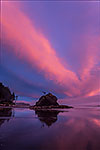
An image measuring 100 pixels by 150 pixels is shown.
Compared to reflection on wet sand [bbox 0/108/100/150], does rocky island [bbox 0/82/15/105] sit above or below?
above

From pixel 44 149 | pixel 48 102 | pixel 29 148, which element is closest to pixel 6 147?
pixel 29 148

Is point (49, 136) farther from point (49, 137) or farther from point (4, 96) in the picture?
point (4, 96)

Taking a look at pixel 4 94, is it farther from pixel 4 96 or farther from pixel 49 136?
pixel 49 136

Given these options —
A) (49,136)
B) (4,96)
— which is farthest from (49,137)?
(4,96)

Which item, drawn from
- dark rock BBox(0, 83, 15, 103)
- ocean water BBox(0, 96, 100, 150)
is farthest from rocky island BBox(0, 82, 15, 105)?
ocean water BBox(0, 96, 100, 150)

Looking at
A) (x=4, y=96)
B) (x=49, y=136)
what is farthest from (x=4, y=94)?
(x=49, y=136)

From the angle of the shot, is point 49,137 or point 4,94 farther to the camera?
point 4,94

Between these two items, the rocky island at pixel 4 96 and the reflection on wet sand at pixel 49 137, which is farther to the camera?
the rocky island at pixel 4 96

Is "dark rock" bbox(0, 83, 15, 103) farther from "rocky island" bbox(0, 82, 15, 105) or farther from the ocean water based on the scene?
the ocean water

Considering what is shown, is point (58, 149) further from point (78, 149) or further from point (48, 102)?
point (48, 102)

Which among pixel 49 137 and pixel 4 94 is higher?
pixel 4 94

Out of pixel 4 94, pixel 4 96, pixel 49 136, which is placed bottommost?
pixel 49 136

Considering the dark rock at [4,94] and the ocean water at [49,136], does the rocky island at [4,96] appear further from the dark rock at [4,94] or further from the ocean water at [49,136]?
the ocean water at [49,136]

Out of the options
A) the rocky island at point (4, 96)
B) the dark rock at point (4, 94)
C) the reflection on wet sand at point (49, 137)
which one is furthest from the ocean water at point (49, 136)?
the dark rock at point (4, 94)
